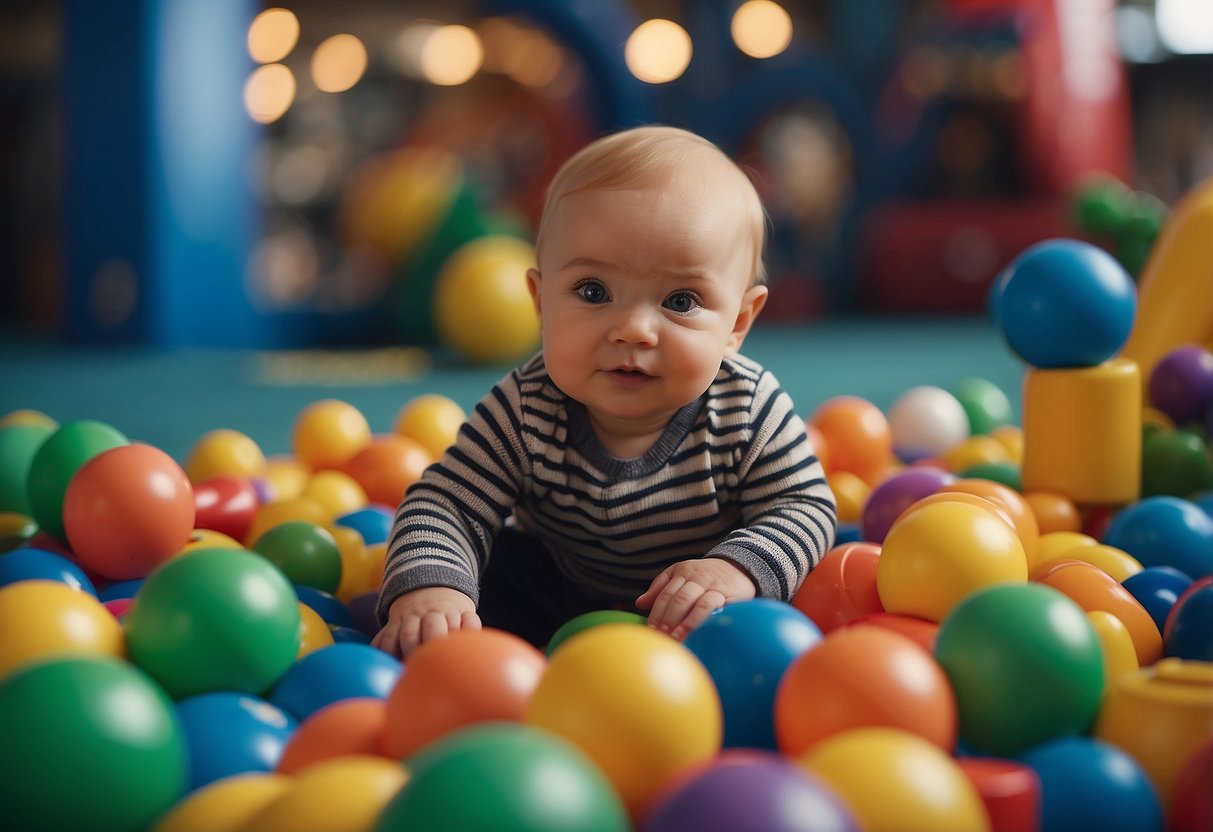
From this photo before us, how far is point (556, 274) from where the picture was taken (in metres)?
1.10

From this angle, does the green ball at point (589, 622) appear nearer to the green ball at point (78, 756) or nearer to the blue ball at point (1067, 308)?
the green ball at point (78, 756)

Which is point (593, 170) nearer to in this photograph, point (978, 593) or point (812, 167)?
point (978, 593)

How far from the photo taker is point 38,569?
1.07 meters

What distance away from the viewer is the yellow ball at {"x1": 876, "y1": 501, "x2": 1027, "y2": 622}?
3.11 feet

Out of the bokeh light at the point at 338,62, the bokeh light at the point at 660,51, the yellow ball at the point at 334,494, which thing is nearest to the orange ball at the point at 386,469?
the yellow ball at the point at 334,494

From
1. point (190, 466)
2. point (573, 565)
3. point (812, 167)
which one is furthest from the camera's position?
point (812, 167)

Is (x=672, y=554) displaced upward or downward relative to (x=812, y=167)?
downward

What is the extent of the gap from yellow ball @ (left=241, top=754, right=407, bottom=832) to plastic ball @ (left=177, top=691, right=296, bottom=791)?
0.16m

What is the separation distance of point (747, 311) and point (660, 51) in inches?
228

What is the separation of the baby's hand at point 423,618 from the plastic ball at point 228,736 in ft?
0.49

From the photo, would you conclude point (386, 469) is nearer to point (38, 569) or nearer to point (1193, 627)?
point (38, 569)

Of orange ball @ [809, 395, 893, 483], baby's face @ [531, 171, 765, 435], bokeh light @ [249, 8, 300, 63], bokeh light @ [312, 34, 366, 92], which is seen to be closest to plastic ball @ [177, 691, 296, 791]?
baby's face @ [531, 171, 765, 435]

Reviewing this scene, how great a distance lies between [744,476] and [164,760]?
0.62 metres

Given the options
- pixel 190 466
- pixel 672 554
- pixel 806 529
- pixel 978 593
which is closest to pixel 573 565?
pixel 672 554
